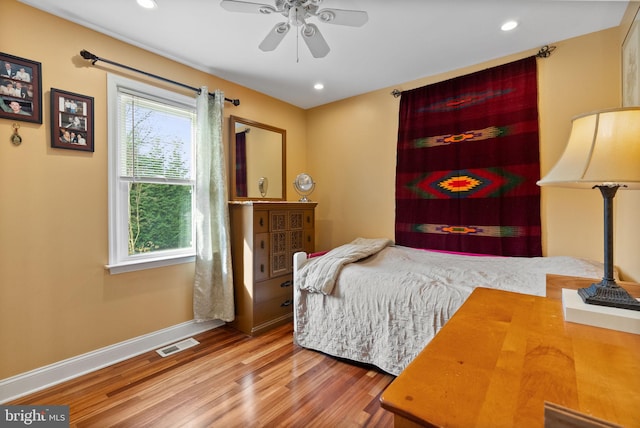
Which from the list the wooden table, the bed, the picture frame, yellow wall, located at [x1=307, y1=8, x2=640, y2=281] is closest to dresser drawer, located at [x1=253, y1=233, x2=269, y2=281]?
the bed

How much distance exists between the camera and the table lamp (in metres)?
0.86

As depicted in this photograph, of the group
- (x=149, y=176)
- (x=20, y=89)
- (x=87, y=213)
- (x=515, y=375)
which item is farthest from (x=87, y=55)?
(x=515, y=375)

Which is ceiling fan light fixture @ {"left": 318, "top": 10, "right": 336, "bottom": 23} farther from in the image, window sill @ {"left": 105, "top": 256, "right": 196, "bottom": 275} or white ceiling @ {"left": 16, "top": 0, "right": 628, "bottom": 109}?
window sill @ {"left": 105, "top": 256, "right": 196, "bottom": 275}

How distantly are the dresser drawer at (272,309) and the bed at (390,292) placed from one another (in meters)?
0.47

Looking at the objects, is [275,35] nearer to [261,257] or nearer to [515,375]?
[261,257]

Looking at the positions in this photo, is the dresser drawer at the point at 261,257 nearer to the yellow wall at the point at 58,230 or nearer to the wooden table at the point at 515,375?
the yellow wall at the point at 58,230

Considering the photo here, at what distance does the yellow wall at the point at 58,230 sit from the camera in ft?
6.00

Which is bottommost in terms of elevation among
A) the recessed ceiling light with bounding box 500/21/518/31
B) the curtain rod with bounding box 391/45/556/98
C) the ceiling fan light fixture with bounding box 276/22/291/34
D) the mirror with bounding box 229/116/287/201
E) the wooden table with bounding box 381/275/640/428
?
the wooden table with bounding box 381/275/640/428

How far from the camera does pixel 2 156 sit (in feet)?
5.86

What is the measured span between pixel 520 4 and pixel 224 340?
339 cm

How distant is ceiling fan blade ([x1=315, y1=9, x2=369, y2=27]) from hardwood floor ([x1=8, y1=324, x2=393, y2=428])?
7.29 ft

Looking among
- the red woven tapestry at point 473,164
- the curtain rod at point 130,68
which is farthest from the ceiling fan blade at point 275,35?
the red woven tapestry at point 473,164

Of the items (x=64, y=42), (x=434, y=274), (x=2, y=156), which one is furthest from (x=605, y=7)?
(x=2, y=156)

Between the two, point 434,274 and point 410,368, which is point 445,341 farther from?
point 434,274
